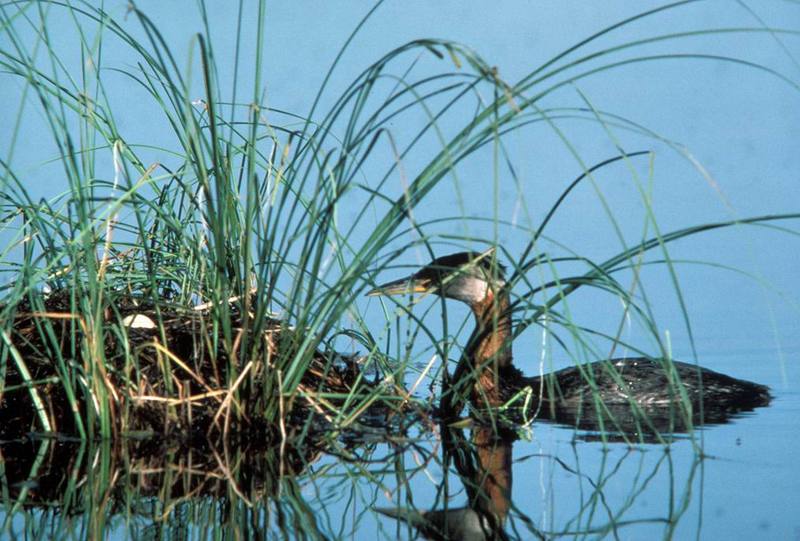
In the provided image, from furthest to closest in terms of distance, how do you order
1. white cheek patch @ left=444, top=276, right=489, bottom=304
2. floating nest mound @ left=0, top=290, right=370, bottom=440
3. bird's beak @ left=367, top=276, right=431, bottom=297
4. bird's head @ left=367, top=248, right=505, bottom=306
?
white cheek patch @ left=444, top=276, right=489, bottom=304, bird's beak @ left=367, top=276, right=431, bottom=297, bird's head @ left=367, top=248, right=505, bottom=306, floating nest mound @ left=0, top=290, right=370, bottom=440

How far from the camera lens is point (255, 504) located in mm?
2713

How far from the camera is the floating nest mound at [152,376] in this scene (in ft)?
11.3

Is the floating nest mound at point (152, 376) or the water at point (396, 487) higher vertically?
the floating nest mound at point (152, 376)

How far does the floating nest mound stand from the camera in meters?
3.45

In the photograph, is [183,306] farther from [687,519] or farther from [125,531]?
[687,519]

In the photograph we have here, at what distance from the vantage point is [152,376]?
3.83 m

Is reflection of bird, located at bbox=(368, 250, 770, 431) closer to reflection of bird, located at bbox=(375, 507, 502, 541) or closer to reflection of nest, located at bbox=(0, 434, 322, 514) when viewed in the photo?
reflection of nest, located at bbox=(0, 434, 322, 514)

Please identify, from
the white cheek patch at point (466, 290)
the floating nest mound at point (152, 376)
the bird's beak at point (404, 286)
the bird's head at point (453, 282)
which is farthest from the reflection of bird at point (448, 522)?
the white cheek patch at point (466, 290)

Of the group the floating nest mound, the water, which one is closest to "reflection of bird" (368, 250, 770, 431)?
the floating nest mound

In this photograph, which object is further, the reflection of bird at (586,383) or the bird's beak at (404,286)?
the bird's beak at (404,286)

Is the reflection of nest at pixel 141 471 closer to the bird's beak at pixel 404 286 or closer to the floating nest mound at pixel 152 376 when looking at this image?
the floating nest mound at pixel 152 376

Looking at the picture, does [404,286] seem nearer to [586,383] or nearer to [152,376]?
[586,383]

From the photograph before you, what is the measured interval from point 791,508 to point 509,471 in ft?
2.62

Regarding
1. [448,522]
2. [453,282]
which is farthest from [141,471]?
[453,282]
